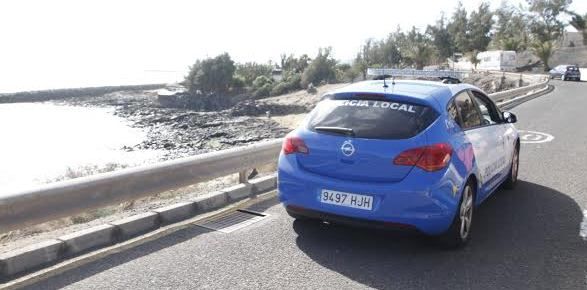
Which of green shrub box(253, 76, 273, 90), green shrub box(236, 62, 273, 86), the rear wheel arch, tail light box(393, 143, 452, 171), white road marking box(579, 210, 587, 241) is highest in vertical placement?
tail light box(393, 143, 452, 171)

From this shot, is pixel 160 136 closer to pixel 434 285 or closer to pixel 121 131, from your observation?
pixel 121 131

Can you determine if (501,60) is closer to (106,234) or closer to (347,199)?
(347,199)

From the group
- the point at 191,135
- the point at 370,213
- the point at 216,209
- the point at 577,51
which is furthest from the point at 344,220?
the point at 577,51

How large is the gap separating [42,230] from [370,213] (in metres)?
3.65

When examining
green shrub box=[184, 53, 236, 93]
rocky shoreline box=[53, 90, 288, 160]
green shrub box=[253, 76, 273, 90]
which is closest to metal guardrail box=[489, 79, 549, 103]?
rocky shoreline box=[53, 90, 288, 160]

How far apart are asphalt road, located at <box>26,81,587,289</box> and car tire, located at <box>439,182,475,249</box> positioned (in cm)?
9

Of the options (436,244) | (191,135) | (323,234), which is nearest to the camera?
(436,244)

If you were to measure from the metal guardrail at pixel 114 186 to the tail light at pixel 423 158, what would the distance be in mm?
2728

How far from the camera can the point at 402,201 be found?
434 cm

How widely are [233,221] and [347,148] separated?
178 cm

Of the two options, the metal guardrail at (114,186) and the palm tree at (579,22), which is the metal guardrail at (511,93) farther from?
the palm tree at (579,22)

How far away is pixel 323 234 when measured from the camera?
17.0 feet

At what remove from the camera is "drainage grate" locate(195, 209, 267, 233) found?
5.45m

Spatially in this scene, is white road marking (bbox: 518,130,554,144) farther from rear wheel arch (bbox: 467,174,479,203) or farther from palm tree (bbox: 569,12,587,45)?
palm tree (bbox: 569,12,587,45)
